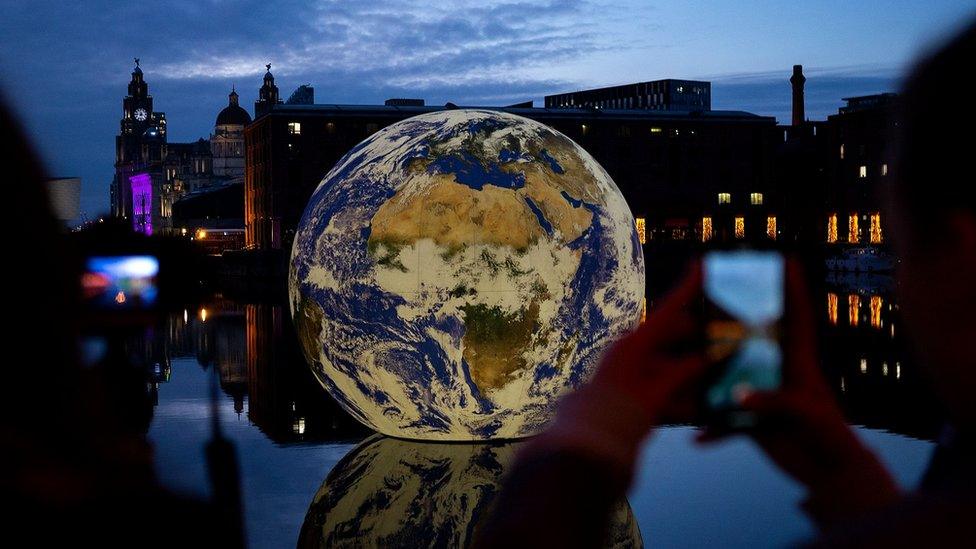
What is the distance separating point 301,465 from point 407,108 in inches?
3576

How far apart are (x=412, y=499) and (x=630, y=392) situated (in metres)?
11.7

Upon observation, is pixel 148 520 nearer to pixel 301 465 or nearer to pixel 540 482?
pixel 540 482

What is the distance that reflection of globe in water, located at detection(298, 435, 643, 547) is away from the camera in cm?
1157

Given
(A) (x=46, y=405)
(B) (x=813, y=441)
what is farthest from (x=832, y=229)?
(A) (x=46, y=405)

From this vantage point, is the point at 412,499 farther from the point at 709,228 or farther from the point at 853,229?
the point at 709,228

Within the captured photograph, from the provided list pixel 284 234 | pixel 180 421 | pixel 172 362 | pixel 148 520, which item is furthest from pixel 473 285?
pixel 284 234

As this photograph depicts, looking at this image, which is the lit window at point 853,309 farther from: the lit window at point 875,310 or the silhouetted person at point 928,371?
the silhouetted person at point 928,371

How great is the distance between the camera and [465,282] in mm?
14438

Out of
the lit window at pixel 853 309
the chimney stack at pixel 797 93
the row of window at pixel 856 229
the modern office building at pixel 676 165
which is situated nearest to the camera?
the lit window at pixel 853 309

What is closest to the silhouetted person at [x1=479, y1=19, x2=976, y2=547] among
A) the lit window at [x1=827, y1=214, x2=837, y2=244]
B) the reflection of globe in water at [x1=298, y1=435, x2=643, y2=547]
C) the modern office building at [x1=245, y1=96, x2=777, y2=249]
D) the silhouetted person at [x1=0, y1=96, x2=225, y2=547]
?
the silhouetted person at [x1=0, y1=96, x2=225, y2=547]

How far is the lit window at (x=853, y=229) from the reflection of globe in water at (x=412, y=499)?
10080 centimetres

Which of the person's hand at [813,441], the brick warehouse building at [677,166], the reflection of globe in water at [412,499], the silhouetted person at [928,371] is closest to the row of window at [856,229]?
the brick warehouse building at [677,166]

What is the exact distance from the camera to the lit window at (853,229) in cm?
11012

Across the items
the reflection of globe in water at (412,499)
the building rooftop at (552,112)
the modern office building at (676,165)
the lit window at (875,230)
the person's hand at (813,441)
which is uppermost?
the building rooftop at (552,112)
